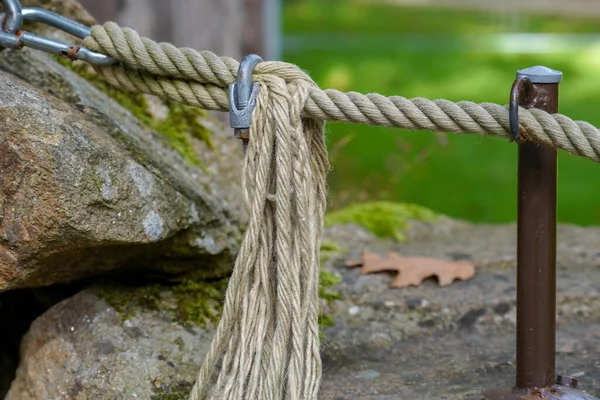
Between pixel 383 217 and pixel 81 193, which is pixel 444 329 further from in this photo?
pixel 81 193

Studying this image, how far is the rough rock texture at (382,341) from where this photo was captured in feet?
5.34

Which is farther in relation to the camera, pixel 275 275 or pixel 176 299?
pixel 176 299

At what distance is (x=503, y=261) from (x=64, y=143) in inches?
47.7

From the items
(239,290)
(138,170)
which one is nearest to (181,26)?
(138,170)

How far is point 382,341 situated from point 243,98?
28.5 inches

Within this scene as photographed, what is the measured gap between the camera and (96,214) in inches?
57.6

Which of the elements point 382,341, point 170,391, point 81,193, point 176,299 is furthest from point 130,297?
point 382,341

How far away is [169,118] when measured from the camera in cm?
217

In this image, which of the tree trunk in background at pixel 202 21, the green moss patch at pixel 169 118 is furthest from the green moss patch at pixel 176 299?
the tree trunk in background at pixel 202 21

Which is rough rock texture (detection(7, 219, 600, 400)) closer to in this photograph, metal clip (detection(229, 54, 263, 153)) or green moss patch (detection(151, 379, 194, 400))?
green moss patch (detection(151, 379, 194, 400))

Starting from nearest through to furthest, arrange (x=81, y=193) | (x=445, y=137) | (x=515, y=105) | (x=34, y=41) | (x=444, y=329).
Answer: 1. (x=515, y=105)
2. (x=81, y=193)
3. (x=34, y=41)
4. (x=444, y=329)
5. (x=445, y=137)

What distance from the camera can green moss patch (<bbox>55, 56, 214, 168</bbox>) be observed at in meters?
2.03

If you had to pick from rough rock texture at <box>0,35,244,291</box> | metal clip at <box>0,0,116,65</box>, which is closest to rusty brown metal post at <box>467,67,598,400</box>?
rough rock texture at <box>0,35,244,291</box>

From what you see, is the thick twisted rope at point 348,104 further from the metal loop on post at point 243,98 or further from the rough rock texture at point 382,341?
the rough rock texture at point 382,341
